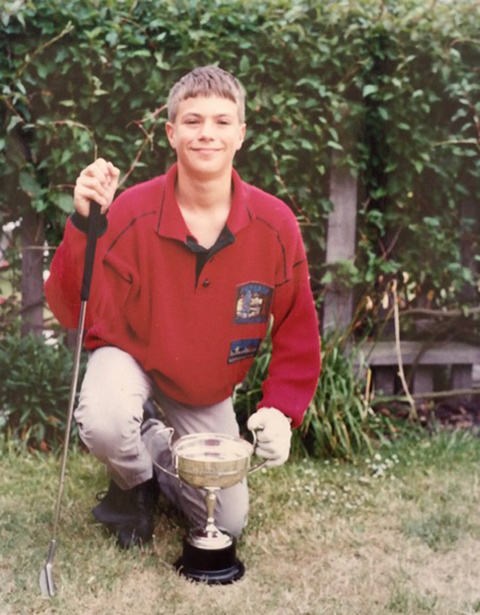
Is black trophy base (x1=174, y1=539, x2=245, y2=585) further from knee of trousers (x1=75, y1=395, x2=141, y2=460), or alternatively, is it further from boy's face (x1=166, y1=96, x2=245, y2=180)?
boy's face (x1=166, y1=96, x2=245, y2=180)

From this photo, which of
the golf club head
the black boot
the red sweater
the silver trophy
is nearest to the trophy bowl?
the silver trophy

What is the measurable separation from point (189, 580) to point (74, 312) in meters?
0.78

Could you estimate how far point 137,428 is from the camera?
230 cm

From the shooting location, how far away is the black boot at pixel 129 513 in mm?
2371

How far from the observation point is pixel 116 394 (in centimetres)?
226

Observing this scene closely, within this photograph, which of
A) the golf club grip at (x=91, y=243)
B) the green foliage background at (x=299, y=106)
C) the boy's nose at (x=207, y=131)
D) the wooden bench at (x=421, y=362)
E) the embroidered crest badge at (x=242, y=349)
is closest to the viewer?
the golf club grip at (x=91, y=243)

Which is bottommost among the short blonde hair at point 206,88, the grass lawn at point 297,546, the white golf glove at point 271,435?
the grass lawn at point 297,546

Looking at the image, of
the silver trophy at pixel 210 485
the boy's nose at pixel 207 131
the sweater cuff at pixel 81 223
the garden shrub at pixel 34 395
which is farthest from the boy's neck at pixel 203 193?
the garden shrub at pixel 34 395

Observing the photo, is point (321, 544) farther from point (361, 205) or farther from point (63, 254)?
point (361, 205)

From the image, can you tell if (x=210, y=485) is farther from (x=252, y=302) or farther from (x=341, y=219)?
(x=341, y=219)

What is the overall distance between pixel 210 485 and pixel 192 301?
0.50 metres

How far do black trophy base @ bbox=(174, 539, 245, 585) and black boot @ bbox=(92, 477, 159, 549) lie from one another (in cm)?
20

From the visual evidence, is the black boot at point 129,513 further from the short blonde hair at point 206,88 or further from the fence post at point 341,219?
the fence post at point 341,219

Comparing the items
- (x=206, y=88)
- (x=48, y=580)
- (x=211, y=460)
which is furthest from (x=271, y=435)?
(x=206, y=88)
